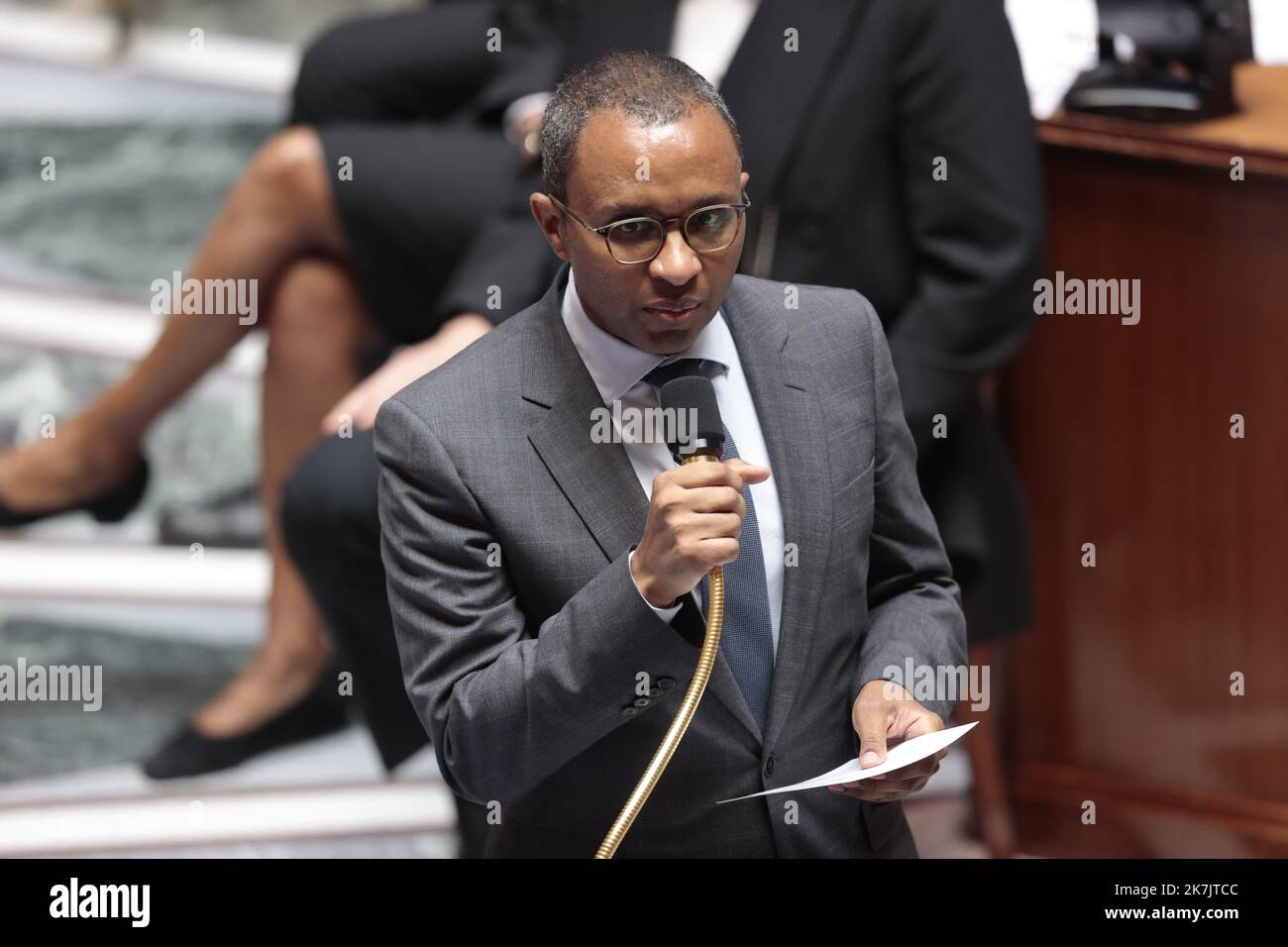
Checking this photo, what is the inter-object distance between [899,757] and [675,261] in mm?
377

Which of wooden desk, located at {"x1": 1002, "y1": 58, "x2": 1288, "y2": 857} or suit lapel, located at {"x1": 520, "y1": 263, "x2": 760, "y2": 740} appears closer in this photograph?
suit lapel, located at {"x1": 520, "y1": 263, "x2": 760, "y2": 740}

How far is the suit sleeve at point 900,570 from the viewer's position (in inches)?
59.5

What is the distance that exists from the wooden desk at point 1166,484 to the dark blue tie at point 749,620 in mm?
1178

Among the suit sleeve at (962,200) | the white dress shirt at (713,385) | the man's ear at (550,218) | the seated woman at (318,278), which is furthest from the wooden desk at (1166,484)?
the man's ear at (550,218)

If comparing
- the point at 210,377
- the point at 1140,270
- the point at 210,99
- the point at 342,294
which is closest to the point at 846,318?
the point at 1140,270

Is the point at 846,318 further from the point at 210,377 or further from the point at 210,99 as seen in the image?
the point at 210,99

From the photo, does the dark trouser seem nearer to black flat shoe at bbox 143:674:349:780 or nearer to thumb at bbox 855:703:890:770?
black flat shoe at bbox 143:674:349:780

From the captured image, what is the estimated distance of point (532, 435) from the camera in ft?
4.77

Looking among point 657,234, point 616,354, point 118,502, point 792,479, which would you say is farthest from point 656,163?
point 118,502

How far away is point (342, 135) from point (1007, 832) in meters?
1.31

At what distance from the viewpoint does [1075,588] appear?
268cm

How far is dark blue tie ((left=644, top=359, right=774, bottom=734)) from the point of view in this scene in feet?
4.86

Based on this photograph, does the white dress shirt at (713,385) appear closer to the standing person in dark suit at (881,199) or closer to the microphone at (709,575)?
the microphone at (709,575)

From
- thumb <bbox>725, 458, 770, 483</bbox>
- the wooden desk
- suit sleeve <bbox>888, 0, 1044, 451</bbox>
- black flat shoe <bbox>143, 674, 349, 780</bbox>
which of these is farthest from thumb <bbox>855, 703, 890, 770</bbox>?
black flat shoe <bbox>143, 674, 349, 780</bbox>
